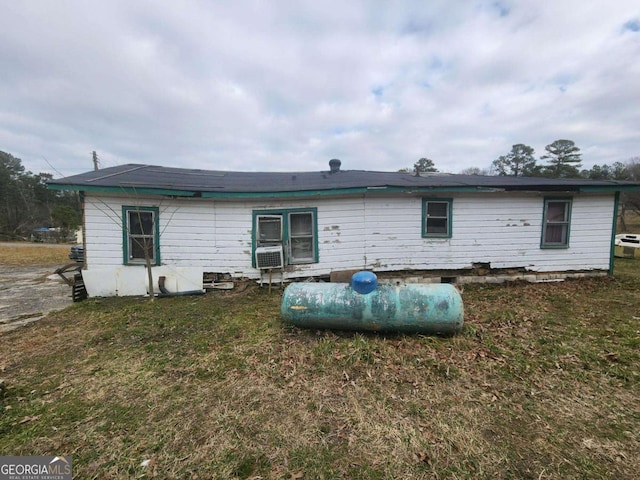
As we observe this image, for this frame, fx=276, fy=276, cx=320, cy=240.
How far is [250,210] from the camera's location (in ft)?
24.5

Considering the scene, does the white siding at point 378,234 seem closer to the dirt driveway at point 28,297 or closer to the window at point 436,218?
the window at point 436,218

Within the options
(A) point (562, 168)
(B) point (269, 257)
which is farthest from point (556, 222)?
(A) point (562, 168)

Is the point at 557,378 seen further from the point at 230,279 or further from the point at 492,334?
the point at 230,279

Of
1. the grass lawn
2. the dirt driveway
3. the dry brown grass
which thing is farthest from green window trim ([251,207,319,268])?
the dry brown grass

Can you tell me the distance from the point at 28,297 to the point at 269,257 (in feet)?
21.3

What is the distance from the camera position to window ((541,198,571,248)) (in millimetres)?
7975

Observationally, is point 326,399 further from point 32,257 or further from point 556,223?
point 32,257

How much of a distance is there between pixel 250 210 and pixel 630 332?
790cm

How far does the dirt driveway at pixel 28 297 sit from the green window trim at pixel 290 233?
4702mm

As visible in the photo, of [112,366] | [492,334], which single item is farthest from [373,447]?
[112,366]

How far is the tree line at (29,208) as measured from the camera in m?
36.6

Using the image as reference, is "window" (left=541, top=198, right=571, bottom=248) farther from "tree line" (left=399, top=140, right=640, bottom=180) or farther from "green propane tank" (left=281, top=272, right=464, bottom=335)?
"tree line" (left=399, top=140, right=640, bottom=180)

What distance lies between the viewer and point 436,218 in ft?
25.8

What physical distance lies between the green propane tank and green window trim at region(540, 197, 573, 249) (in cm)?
588
